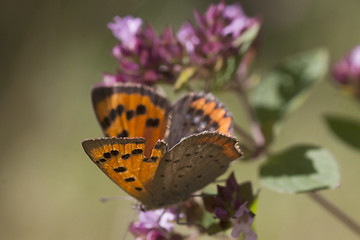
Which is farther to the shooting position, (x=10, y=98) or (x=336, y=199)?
(x=10, y=98)

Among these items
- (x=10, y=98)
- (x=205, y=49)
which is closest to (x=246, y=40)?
(x=205, y=49)

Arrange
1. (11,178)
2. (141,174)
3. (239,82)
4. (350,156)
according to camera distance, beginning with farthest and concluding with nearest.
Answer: (11,178)
(350,156)
(239,82)
(141,174)

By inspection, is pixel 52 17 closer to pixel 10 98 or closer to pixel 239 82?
pixel 10 98

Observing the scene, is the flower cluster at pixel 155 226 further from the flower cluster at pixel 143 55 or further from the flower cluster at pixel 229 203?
the flower cluster at pixel 143 55

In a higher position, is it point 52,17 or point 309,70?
point 52,17

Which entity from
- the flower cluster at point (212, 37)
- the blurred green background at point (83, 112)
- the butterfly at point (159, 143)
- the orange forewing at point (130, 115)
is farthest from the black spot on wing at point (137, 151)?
the blurred green background at point (83, 112)

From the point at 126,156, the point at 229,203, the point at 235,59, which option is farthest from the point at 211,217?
the point at 235,59

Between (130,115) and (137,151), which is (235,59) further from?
(137,151)
